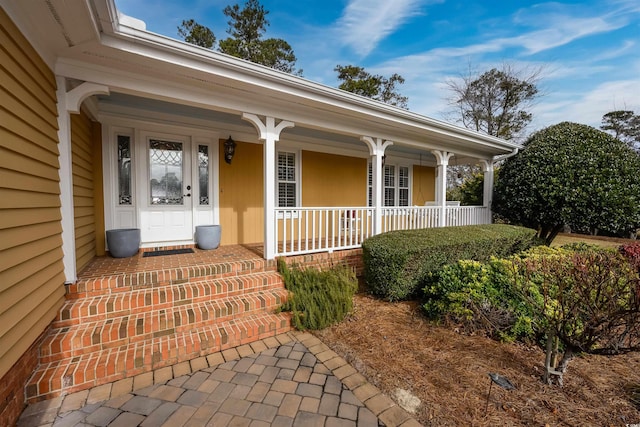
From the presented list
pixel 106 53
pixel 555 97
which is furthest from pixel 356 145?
pixel 555 97

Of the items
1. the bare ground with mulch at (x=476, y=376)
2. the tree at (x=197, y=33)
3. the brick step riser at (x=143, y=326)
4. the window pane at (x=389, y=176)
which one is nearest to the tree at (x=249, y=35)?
the tree at (x=197, y=33)

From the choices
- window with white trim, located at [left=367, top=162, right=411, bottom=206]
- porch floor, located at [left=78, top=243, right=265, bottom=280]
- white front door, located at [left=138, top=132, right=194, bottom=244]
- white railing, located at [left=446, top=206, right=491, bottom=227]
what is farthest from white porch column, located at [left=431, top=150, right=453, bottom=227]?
white front door, located at [left=138, top=132, right=194, bottom=244]

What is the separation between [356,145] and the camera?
6863 mm

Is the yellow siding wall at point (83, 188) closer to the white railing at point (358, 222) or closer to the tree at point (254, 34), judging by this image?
the white railing at point (358, 222)

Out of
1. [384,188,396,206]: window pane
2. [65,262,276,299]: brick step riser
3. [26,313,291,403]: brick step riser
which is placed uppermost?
[384,188,396,206]: window pane

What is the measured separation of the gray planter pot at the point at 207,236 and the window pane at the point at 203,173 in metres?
0.57

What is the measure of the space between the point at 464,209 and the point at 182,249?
6.73 metres

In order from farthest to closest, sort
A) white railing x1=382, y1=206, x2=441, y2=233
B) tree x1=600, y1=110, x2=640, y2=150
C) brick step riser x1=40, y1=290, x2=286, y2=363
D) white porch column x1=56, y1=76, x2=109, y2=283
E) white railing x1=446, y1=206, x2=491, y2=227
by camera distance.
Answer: tree x1=600, y1=110, x2=640, y2=150 < white railing x1=446, y1=206, x2=491, y2=227 < white railing x1=382, y1=206, x2=441, y2=233 < white porch column x1=56, y1=76, x2=109, y2=283 < brick step riser x1=40, y1=290, x2=286, y2=363

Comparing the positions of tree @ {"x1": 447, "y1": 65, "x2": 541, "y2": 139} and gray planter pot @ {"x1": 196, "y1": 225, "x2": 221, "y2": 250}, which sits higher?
tree @ {"x1": 447, "y1": 65, "x2": 541, "y2": 139}

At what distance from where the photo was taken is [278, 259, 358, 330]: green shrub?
10.6 feet

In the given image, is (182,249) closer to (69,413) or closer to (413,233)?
(69,413)

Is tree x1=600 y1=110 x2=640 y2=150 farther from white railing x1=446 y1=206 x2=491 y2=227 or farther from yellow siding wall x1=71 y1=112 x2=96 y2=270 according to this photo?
yellow siding wall x1=71 y1=112 x2=96 y2=270

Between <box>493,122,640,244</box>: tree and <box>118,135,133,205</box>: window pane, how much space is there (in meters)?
8.46

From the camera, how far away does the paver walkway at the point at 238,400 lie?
1889mm
